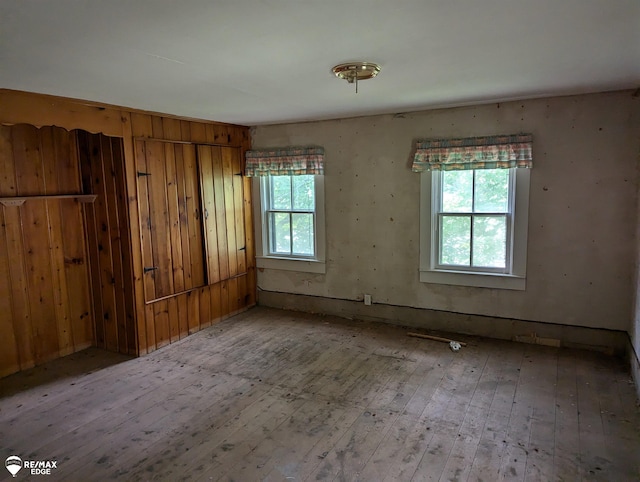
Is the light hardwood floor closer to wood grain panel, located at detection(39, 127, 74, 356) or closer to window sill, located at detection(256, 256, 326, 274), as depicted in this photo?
wood grain panel, located at detection(39, 127, 74, 356)

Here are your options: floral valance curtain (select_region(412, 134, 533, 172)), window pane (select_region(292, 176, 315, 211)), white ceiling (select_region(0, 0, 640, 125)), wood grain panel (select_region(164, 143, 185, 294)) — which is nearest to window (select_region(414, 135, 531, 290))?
floral valance curtain (select_region(412, 134, 533, 172))

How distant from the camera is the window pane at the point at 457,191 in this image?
13.6 feet

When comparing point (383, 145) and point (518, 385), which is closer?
point (518, 385)

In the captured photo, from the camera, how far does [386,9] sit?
5.62ft

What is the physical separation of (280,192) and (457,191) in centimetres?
216

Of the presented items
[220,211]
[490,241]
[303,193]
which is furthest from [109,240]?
[490,241]

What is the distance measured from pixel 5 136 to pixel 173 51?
2302 millimetres

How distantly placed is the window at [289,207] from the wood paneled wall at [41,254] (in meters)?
1.98

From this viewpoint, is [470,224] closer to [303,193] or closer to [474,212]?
[474,212]

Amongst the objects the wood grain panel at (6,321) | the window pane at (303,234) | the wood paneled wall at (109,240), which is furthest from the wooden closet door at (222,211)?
the wood grain panel at (6,321)

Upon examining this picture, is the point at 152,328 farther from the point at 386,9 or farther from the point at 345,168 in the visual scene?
the point at 386,9

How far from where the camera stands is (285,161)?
195 inches

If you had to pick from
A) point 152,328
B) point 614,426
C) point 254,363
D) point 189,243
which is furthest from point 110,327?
point 614,426

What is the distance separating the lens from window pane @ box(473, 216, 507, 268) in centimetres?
404
